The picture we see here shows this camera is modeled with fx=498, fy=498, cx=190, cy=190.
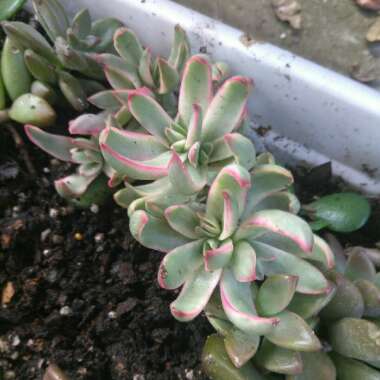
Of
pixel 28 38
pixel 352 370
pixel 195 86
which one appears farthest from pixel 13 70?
pixel 352 370

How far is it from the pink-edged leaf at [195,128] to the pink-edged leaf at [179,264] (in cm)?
17

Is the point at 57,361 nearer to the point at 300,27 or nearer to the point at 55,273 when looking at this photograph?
the point at 55,273

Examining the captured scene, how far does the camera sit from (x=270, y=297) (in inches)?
30.4

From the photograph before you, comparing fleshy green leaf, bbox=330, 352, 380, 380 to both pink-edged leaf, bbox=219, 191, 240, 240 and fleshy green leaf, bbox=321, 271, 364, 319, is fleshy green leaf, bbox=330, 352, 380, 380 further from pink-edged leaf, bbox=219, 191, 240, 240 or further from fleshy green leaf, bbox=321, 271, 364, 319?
pink-edged leaf, bbox=219, 191, 240, 240

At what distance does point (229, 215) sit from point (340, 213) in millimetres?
392

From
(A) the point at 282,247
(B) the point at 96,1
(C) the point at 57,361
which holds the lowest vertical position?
(C) the point at 57,361

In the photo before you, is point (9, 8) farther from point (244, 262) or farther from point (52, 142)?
point (244, 262)

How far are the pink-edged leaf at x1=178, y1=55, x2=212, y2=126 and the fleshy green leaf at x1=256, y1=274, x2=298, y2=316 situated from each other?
32 cm

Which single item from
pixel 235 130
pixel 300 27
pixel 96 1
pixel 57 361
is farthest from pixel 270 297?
pixel 96 1

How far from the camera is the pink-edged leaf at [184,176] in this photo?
28.5 inches

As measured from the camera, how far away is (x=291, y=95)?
1005 millimetres

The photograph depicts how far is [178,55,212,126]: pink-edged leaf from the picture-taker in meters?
0.82

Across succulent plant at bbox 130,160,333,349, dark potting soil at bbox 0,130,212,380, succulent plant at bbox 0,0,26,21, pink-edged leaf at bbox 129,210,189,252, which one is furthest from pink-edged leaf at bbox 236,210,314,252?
succulent plant at bbox 0,0,26,21

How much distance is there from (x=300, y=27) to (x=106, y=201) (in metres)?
0.56
